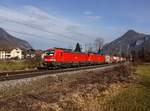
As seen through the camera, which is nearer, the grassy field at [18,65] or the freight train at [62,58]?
the freight train at [62,58]

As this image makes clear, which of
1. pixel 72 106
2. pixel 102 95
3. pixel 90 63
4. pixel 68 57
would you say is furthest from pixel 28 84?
pixel 90 63

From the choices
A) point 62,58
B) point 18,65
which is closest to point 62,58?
point 62,58

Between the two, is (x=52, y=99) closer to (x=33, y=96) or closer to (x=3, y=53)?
(x=33, y=96)

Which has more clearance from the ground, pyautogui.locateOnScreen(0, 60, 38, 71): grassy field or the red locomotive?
the red locomotive

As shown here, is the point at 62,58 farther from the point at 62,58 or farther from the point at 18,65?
the point at 18,65

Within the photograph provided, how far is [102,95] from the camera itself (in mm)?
21938

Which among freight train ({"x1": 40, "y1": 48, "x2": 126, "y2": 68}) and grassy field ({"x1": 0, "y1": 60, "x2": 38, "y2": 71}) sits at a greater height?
freight train ({"x1": 40, "y1": 48, "x2": 126, "y2": 68})

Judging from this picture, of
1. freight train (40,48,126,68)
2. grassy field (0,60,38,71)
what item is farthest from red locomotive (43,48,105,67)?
grassy field (0,60,38,71)

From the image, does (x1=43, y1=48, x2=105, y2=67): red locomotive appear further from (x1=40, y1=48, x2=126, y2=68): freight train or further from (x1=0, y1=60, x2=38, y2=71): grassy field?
(x1=0, y1=60, x2=38, y2=71): grassy field

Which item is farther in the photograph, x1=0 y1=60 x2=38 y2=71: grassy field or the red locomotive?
x1=0 y1=60 x2=38 y2=71: grassy field

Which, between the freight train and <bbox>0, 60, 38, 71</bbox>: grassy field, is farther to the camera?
<bbox>0, 60, 38, 71</bbox>: grassy field

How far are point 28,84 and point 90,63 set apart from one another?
171 ft

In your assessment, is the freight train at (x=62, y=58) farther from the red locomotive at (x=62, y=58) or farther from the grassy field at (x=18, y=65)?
the grassy field at (x=18, y=65)

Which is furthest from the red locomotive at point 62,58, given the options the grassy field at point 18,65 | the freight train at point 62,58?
the grassy field at point 18,65
